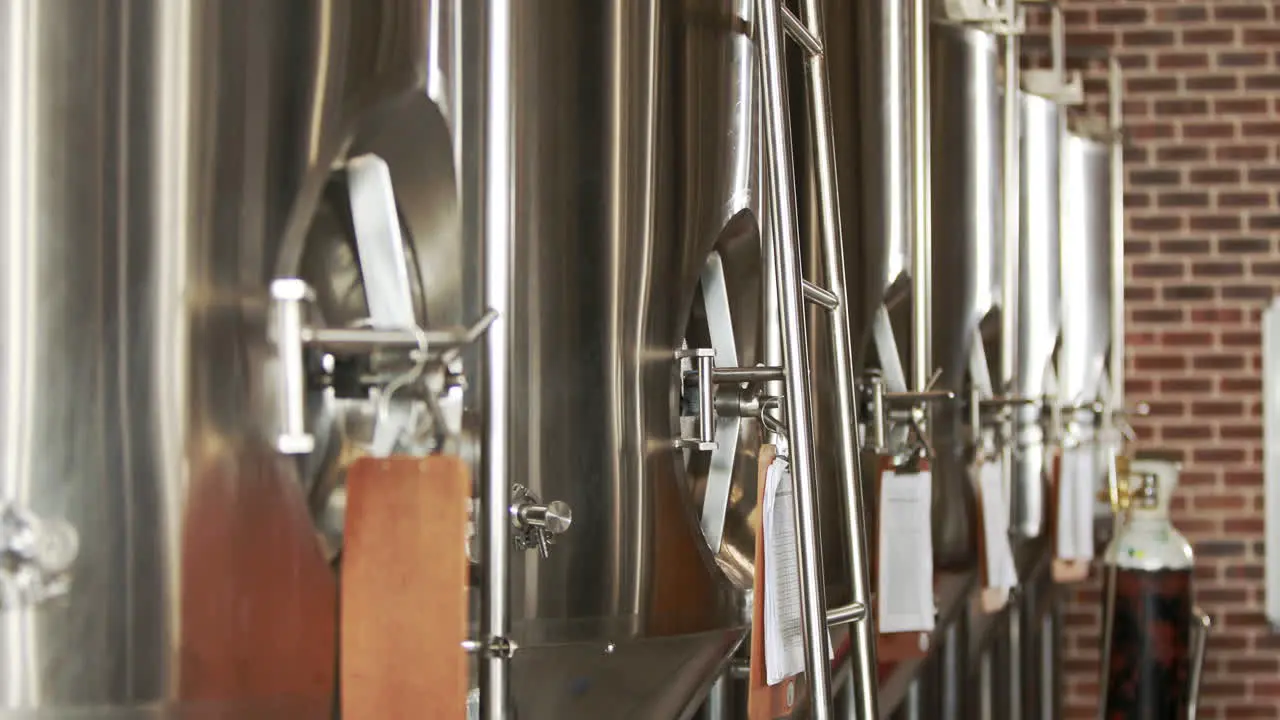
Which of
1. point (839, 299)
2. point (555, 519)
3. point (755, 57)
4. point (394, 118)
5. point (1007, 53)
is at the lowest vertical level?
point (555, 519)

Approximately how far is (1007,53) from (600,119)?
2506 mm

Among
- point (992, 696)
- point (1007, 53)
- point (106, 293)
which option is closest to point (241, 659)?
point (106, 293)

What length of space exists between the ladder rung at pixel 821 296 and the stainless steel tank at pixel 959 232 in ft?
3.89

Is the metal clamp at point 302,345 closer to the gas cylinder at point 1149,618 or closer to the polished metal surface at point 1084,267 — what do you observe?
the gas cylinder at point 1149,618

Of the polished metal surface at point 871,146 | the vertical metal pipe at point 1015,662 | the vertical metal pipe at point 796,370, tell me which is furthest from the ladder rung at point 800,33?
the vertical metal pipe at point 1015,662

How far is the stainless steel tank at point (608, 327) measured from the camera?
5.37ft

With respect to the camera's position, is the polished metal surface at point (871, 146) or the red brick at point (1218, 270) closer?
the polished metal surface at point (871, 146)

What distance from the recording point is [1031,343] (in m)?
4.65

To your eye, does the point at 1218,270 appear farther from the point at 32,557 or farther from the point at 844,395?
the point at 32,557

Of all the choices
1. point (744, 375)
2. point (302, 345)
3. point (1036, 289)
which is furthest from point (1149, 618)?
point (302, 345)

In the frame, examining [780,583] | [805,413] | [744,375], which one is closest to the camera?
[805,413]

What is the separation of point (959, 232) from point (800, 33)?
143 centimetres

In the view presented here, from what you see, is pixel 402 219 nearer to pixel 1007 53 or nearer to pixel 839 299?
pixel 839 299

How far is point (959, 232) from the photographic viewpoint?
353cm
